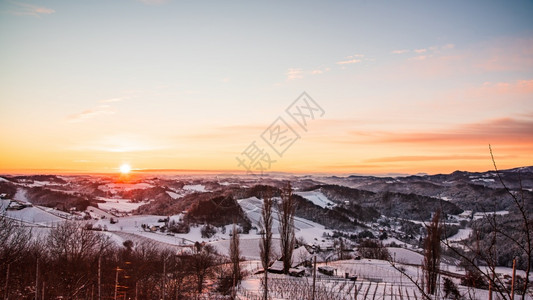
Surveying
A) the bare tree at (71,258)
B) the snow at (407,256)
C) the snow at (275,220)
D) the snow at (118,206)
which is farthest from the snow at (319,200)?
the bare tree at (71,258)

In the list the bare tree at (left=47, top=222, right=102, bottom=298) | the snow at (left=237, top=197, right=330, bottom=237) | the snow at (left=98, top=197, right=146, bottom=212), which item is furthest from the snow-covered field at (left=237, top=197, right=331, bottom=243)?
the bare tree at (left=47, top=222, right=102, bottom=298)

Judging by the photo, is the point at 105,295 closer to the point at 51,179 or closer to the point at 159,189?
the point at 159,189

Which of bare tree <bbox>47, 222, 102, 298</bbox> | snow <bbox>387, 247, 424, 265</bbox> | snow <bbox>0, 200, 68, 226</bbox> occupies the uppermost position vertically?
bare tree <bbox>47, 222, 102, 298</bbox>

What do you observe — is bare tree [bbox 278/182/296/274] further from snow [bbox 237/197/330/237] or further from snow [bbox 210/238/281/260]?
snow [bbox 237/197/330/237]

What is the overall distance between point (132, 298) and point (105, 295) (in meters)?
1.27

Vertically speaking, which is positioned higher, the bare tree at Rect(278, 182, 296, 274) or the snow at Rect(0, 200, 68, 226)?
the bare tree at Rect(278, 182, 296, 274)

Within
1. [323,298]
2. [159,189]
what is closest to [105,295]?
[323,298]

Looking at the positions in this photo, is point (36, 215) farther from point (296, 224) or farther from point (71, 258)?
point (296, 224)

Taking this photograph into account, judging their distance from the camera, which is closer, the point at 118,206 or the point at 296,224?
the point at 296,224

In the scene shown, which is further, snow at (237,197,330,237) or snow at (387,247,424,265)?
snow at (237,197,330,237)

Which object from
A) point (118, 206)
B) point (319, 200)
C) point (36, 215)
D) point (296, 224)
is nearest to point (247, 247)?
point (296, 224)

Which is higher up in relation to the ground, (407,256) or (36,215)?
(36,215)

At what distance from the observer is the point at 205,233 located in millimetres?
48875

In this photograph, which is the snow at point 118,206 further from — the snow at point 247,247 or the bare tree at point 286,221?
the bare tree at point 286,221
